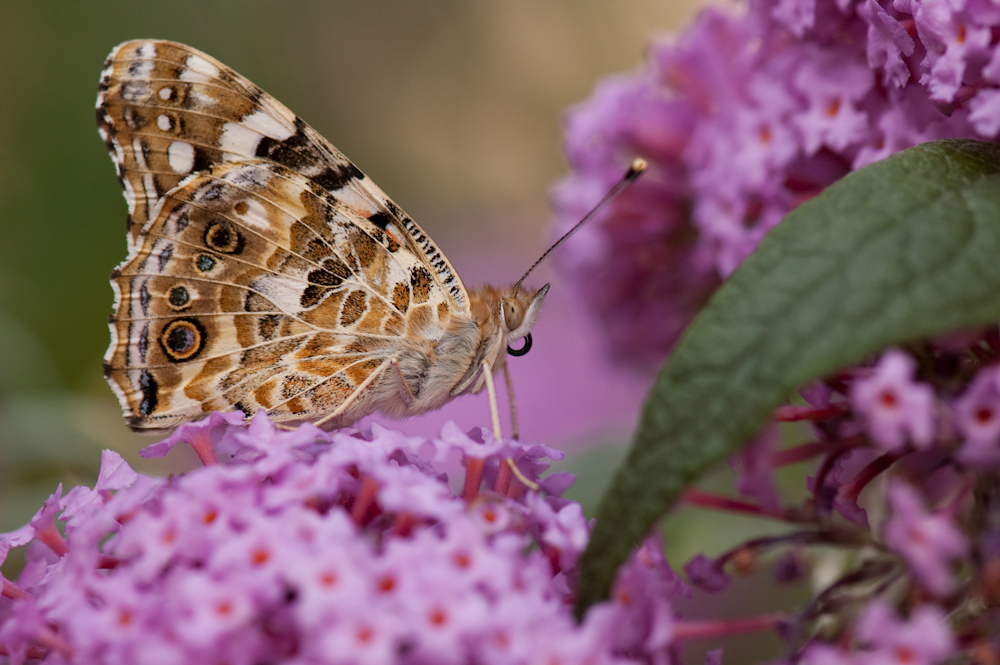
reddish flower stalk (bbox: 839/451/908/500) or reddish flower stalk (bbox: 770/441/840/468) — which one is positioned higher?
reddish flower stalk (bbox: 770/441/840/468)

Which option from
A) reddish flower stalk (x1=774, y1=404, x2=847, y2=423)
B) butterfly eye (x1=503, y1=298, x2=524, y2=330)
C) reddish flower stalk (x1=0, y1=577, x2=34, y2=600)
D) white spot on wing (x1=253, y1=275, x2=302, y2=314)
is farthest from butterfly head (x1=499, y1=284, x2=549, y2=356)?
reddish flower stalk (x1=0, y1=577, x2=34, y2=600)

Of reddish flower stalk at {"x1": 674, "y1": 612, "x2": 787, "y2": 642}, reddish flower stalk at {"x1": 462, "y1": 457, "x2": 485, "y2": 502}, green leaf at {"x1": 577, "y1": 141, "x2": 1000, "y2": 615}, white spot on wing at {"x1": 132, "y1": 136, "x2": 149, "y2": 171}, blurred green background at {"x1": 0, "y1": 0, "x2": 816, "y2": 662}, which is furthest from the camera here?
blurred green background at {"x1": 0, "y1": 0, "x2": 816, "y2": 662}

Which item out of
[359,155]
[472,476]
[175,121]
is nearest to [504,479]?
[472,476]

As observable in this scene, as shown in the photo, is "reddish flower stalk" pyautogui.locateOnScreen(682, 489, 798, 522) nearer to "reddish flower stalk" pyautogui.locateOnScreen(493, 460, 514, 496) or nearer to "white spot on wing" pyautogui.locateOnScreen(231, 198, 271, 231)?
"reddish flower stalk" pyautogui.locateOnScreen(493, 460, 514, 496)

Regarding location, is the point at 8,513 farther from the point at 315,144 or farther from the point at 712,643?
the point at 712,643

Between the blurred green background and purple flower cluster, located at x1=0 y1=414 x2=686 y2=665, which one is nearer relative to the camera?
purple flower cluster, located at x1=0 y1=414 x2=686 y2=665

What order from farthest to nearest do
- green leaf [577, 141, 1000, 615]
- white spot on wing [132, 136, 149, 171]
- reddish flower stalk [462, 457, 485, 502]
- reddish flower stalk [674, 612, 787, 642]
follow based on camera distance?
white spot on wing [132, 136, 149, 171]
reddish flower stalk [462, 457, 485, 502]
reddish flower stalk [674, 612, 787, 642]
green leaf [577, 141, 1000, 615]

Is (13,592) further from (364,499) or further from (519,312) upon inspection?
(519,312)

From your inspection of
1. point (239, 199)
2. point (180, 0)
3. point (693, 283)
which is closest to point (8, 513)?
point (239, 199)

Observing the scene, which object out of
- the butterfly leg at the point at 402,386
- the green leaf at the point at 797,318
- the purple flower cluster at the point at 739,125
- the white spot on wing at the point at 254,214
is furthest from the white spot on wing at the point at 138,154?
the green leaf at the point at 797,318
